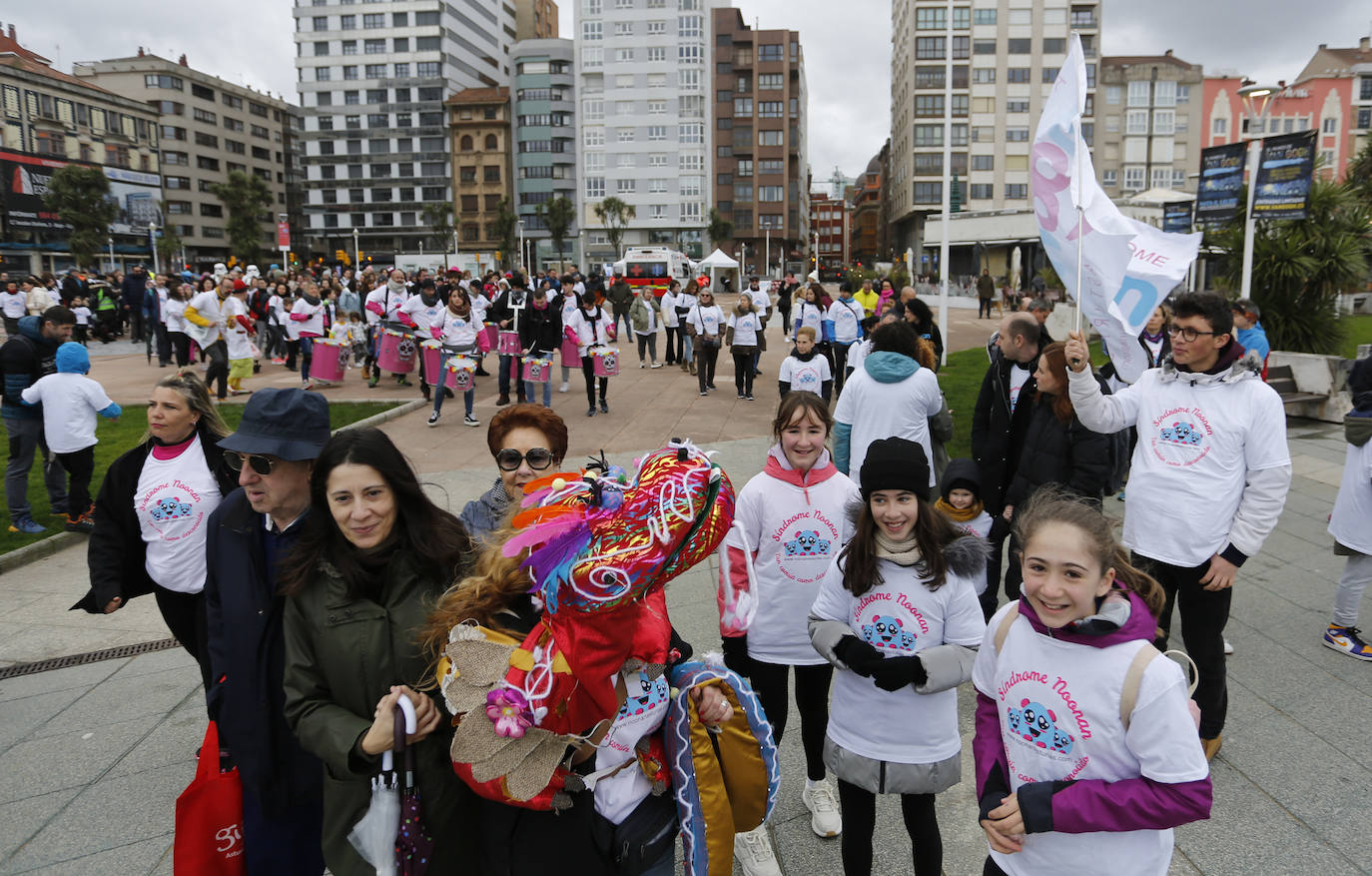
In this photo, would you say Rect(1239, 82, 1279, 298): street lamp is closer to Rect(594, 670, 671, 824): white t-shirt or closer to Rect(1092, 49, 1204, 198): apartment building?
Rect(594, 670, 671, 824): white t-shirt

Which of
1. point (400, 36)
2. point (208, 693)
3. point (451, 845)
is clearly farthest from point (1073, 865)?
point (400, 36)

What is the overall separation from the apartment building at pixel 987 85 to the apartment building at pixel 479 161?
131ft

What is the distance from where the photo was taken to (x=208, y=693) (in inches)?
113

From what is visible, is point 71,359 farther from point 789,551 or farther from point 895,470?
point 895,470

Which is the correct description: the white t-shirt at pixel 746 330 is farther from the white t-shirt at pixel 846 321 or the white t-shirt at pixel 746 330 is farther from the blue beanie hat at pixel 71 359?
the blue beanie hat at pixel 71 359

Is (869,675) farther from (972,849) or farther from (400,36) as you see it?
(400,36)

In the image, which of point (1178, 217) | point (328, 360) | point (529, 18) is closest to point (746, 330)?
point (328, 360)

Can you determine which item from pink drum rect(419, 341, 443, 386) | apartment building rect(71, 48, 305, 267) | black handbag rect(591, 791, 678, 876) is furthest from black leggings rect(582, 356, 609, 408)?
apartment building rect(71, 48, 305, 267)

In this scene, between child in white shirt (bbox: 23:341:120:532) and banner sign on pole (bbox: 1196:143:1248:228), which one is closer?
child in white shirt (bbox: 23:341:120:532)

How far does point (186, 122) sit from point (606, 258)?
162 feet

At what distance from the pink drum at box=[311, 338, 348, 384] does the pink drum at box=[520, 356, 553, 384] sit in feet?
15.6

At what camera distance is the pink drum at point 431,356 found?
42.3 ft

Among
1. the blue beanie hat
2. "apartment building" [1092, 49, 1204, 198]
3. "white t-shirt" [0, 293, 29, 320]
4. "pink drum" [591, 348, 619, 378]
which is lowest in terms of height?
"pink drum" [591, 348, 619, 378]

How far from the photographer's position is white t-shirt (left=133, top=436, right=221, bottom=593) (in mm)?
3695
